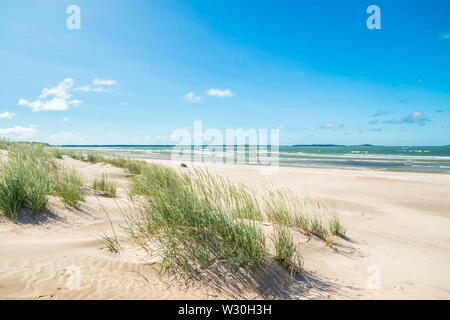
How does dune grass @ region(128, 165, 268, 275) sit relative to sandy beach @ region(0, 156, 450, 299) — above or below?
above

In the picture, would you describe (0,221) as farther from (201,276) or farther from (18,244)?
(201,276)

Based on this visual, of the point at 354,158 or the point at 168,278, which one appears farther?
the point at 354,158

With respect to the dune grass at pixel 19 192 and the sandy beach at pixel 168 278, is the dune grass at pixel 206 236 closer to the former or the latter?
the sandy beach at pixel 168 278

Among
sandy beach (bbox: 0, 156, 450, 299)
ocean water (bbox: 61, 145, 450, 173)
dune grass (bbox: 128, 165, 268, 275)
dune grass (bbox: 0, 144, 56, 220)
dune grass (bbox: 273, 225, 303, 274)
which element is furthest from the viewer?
ocean water (bbox: 61, 145, 450, 173)

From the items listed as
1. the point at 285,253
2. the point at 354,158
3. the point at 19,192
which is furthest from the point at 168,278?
the point at 354,158

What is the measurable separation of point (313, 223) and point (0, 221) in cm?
594

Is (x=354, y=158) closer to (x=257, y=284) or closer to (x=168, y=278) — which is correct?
(x=257, y=284)

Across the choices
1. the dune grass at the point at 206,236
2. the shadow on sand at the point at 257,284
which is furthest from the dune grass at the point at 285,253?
the shadow on sand at the point at 257,284

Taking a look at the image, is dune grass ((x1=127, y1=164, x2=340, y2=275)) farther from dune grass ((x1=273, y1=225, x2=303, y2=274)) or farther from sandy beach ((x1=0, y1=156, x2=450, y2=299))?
sandy beach ((x1=0, y1=156, x2=450, y2=299))

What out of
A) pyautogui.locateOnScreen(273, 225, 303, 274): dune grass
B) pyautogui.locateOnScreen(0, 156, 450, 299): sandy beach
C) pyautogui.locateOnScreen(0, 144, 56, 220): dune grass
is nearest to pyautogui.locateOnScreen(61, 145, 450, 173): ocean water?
pyautogui.locateOnScreen(0, 156, 450, 299): sandy beach

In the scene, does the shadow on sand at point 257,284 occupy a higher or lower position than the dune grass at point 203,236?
lower

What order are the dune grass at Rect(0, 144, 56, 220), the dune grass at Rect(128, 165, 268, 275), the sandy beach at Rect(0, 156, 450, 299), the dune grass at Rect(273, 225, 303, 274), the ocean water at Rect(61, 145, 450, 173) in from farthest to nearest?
the ocean water at Rect(61, 145, 450, 173) → the dune grass at Rect(0, 144, 56, 220) → the dune grass at Rect(273, 225, 303, 274) → the dune grass at Rect(128, 165, 268, 275) → the sandy beach at Rect(0, 156, 450, 299)

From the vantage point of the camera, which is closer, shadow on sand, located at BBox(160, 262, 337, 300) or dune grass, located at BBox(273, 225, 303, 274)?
shadow on sand, located at BBox(160, 262, 337, 300)

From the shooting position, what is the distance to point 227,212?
3.46 meters
